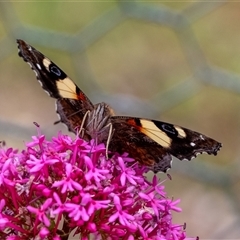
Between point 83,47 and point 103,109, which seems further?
point 83,47

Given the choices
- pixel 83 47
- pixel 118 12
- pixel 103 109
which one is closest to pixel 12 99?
pixel 83 47

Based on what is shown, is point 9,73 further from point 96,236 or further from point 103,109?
point 96,236

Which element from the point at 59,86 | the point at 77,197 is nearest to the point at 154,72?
the point at 59,86

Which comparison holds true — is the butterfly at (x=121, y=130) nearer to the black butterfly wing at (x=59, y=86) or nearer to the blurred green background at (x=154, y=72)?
the black butterfly wing at (x=59, y=86)

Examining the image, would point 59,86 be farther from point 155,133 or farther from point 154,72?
point 154,72

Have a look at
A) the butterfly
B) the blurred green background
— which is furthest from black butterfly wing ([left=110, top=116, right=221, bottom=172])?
the blurred green background

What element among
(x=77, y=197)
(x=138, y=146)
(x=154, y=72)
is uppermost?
(x=154, y=72)
